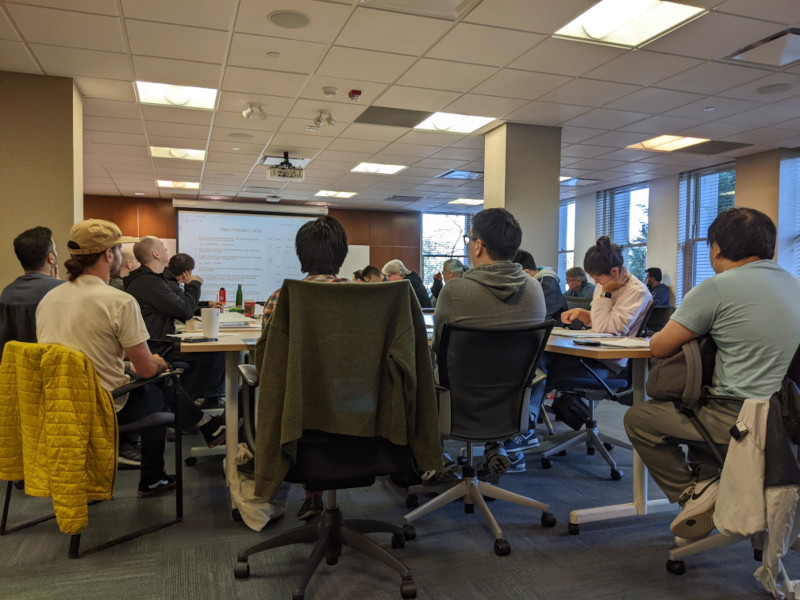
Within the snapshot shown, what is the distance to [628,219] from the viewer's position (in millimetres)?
9305

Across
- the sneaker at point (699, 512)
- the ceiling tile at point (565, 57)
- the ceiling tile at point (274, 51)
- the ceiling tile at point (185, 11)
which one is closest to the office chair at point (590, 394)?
the sneaker at point (699, 512)

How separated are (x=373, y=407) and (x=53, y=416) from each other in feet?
3.68

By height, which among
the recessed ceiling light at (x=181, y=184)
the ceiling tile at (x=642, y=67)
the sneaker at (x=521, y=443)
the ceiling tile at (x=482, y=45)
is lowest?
the sneaker at (x=521, y=443)

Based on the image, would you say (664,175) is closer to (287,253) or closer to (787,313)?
(287,253)

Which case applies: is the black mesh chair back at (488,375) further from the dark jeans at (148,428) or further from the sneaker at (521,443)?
the dark jeans at (148,428)

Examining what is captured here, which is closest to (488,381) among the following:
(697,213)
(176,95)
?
(176,95)

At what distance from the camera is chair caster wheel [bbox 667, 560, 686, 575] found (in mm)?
1975

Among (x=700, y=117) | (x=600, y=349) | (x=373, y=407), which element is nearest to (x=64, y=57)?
(x=373, y=407)

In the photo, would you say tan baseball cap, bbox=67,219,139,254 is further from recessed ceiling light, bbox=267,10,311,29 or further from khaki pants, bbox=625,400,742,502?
khaki pants, bbox=625,400,742,502

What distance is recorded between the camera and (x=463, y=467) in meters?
2.41

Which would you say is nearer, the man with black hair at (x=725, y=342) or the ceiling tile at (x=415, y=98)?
the man with black hair at (x=725, y=342)

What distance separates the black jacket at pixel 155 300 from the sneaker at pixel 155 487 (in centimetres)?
102

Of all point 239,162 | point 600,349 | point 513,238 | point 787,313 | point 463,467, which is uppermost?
point 239,162

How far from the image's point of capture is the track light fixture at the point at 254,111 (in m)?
4.95
